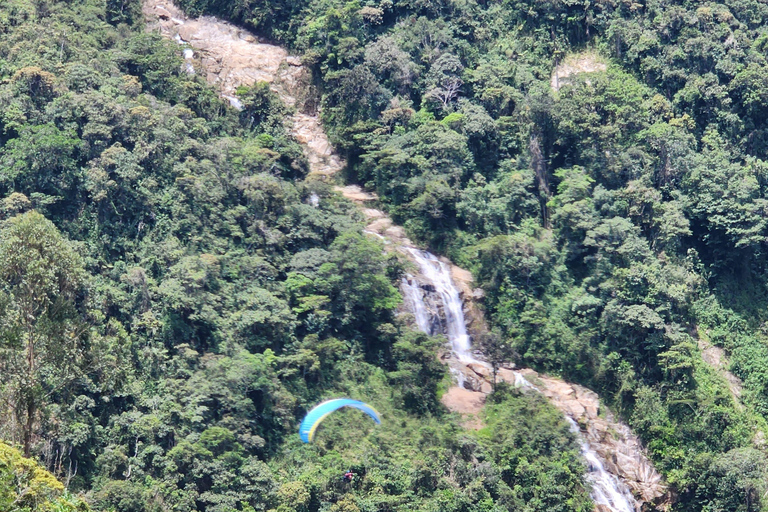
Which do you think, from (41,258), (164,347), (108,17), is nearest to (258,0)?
(108,17)

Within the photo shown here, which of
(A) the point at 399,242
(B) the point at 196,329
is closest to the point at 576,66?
(A) the point at 399,242

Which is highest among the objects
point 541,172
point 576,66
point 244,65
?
point 576,66

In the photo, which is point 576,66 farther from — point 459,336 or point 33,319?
point 33,319

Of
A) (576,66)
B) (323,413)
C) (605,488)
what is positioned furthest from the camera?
(576,66)

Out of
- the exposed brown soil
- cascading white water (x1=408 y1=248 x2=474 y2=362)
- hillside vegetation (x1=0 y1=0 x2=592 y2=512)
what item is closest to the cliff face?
cascading white water (x1=408 y1=248 x2=474 y2=362)

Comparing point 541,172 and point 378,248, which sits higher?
point 541,172

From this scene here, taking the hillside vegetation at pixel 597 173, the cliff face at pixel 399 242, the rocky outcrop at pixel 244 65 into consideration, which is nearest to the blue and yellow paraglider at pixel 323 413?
the cliff face at pixel 399 242

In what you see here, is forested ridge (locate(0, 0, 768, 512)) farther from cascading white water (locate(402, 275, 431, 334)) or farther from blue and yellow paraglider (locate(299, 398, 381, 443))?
cascading white water (locate(402, 275, 431, 334))
